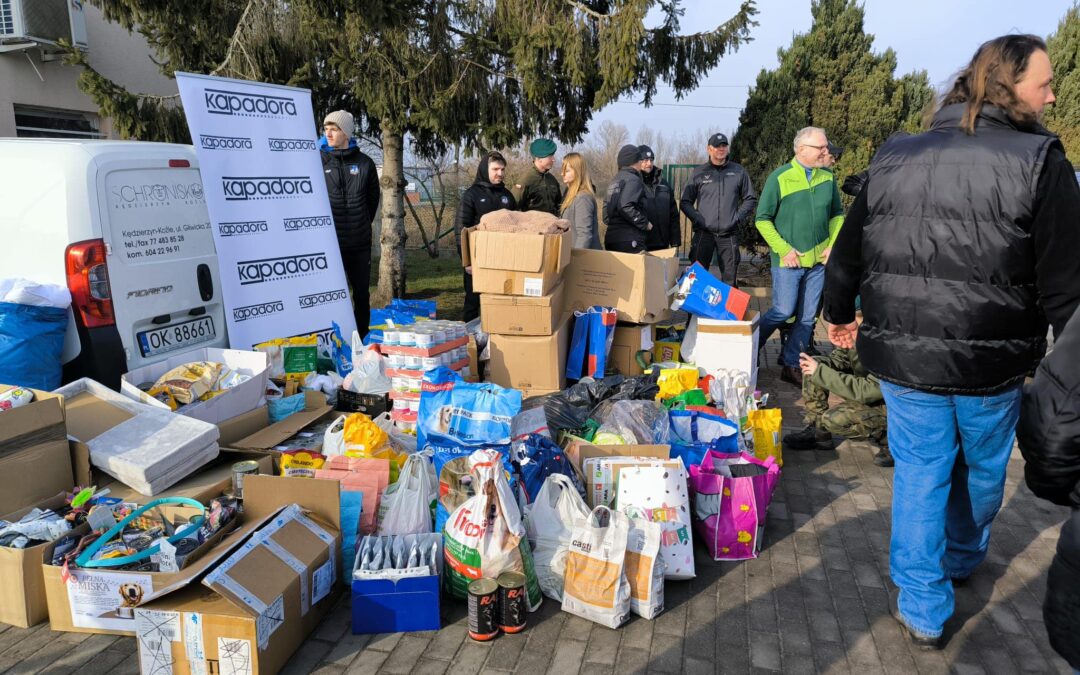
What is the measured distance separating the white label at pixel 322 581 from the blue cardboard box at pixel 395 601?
17 centimetres

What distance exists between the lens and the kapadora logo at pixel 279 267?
223 inches

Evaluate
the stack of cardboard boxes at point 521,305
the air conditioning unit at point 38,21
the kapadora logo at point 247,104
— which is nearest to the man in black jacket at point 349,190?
the kapadora logo at point 247,104

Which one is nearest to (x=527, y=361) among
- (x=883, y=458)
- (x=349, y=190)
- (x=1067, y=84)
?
(x=883, y=458)

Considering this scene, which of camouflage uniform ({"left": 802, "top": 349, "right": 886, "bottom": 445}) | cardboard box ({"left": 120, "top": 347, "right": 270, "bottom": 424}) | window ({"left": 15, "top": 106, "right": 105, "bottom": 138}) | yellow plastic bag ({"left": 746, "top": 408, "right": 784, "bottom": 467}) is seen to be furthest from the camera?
window ({"left": 15, "top": 106, "right": 105, "bottom": 138})

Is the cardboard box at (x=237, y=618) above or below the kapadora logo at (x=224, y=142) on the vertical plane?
below

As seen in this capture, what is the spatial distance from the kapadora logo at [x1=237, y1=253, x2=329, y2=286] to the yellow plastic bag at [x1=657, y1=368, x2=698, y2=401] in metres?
3.09

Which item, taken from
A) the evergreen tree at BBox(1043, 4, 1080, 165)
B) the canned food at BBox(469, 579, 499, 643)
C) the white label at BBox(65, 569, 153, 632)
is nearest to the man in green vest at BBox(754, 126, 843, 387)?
the canned food at BBox(469, 579, 499, 643)

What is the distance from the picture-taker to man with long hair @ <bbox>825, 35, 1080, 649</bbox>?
8.23ft

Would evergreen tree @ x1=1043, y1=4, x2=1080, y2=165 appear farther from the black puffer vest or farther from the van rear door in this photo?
the van rear door

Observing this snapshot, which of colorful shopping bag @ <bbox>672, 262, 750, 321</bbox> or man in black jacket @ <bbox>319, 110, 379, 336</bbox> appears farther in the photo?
man in black jacket @ <bbox>319, 110, 379, 336</bbox>

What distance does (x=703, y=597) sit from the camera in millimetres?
3346

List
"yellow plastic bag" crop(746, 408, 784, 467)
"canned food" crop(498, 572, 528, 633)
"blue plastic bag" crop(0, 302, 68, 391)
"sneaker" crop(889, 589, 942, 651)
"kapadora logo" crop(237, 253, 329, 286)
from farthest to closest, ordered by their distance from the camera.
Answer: "kapadora logo" crop(237, 253, 329, 286) < "yellow plastic bag" crop(746, 408, 784, 467) < "blue plastic bag" crop(0, 302, 68, 391) < "canned food" crop(498, 572, 528, 633) < "sneaker" crop(889, 589, 942, 651)

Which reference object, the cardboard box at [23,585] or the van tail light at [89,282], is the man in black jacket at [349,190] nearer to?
the van tail light at [89,282]

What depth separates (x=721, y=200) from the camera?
26.9 feet
